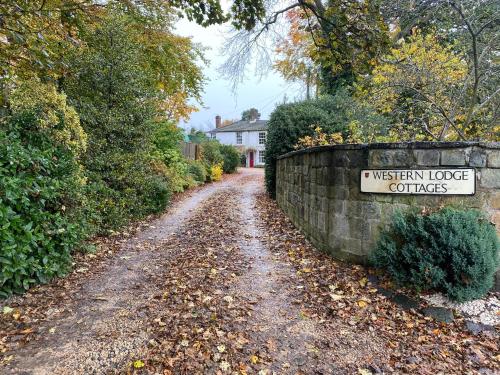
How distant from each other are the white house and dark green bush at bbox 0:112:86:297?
32736 millimetres

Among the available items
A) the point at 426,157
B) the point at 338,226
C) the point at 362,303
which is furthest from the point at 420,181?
the point at 362,303

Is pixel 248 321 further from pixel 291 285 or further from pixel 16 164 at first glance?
pixel 16 164

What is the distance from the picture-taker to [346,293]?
144 inches

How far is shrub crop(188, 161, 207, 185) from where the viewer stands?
15577mm

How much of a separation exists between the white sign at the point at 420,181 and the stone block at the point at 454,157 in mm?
77

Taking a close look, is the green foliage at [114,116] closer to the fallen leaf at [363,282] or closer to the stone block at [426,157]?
the fallen leaf at [363,282]

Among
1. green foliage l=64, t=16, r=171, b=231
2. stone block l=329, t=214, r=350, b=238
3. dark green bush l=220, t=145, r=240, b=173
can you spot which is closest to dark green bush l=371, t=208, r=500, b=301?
stone block l=329, t=214, r=350, b=238

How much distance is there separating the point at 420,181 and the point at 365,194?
652 millimetres

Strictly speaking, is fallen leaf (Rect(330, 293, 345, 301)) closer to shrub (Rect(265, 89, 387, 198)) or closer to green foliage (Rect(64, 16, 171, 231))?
green foliage (Rect(64, 16, 171, 231))

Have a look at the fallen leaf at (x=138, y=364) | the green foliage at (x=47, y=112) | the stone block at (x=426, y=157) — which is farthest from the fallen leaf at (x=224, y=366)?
the green foliage at (x=47, y=112)

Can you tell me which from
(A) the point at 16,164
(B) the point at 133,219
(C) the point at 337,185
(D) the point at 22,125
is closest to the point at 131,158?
(B) the point at 133,219

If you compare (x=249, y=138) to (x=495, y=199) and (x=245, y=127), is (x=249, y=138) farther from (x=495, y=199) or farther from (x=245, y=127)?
(x=495, y=199)

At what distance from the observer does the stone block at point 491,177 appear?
356 cm

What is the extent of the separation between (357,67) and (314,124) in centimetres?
550
